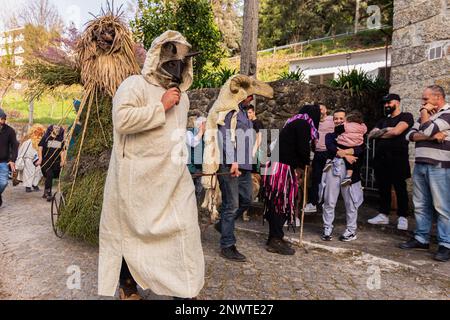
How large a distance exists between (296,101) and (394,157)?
2.38 m

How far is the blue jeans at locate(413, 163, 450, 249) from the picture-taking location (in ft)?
14.6

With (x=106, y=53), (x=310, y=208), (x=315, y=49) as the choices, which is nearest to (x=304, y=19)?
(x=315, y=49)

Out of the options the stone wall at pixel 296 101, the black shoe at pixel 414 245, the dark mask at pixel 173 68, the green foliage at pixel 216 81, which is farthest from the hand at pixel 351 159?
the green foliage at pixel 216 81

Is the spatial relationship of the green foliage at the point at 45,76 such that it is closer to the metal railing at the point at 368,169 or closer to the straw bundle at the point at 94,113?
the straw bundle at the point at 94,113

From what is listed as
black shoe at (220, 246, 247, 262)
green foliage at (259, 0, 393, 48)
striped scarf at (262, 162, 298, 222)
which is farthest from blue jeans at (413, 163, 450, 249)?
green foliage at (259, 0, 393, 48)

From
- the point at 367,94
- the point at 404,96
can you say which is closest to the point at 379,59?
the point at 367,94

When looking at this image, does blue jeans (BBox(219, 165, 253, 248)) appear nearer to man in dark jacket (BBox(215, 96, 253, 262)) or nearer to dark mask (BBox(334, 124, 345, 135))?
man in dark jacket (BBox(215, 96, 253, 262))

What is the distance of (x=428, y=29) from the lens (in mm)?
5848

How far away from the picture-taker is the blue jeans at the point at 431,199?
4445mm

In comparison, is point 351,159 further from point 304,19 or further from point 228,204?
point 304,19

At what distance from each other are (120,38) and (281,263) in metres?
3.11

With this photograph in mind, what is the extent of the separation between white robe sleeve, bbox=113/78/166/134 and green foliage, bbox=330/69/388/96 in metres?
6.26

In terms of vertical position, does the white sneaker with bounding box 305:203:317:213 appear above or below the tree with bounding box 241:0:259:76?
below

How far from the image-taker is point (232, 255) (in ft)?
14.4
